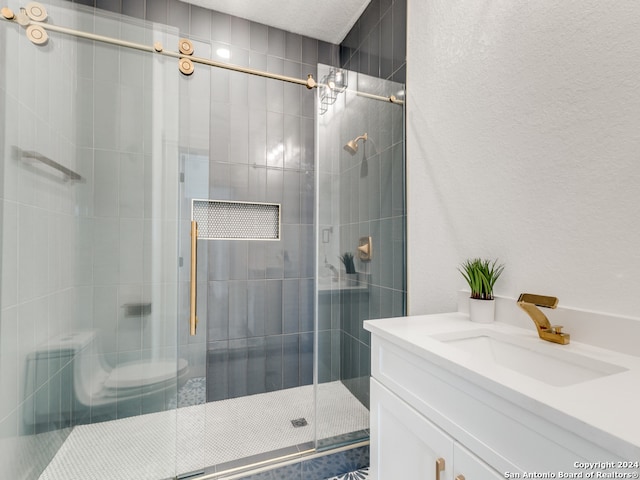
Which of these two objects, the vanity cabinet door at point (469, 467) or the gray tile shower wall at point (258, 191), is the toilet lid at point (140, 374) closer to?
the gray tile shower wall at point (258, 191)

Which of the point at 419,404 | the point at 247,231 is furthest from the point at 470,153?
the point at 247,231

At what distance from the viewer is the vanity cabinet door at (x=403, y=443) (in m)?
0.69

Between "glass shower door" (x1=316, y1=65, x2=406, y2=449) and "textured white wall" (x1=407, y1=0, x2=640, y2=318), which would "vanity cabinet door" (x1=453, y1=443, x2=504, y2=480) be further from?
"glass shower door" (x1=316, y1=65, x2=406, y2=449)

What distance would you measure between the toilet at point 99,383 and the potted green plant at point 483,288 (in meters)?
1.17

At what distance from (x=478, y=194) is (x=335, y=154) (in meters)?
0.69

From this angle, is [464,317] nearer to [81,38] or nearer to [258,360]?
[258,360]

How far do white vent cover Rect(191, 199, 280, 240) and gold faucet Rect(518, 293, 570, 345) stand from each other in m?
1.70

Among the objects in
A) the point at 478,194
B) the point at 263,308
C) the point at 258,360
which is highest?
the point at 478,194

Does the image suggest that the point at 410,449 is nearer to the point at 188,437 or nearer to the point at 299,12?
the point at 188,437

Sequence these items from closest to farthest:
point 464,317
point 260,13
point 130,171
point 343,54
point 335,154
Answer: point 464,317 → point 130,171 → point 335,154 → point 260,13 → point 343,54

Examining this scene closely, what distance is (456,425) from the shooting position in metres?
0.66

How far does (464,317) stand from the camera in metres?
1.12

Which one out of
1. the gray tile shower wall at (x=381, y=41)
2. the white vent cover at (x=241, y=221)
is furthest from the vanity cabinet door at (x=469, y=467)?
the white vent cover at (x=241, y=221)

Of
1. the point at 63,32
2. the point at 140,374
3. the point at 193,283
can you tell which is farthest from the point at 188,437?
the point at 63,32
